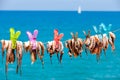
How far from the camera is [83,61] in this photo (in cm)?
5338

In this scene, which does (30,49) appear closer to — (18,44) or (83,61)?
(18,44)

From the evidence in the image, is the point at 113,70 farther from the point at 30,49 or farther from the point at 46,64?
the point at 30,49

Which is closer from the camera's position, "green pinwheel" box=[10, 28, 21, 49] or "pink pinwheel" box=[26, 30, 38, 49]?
"green pinwheel" box=[10, 28, 21, 49]

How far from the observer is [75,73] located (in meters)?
42.9

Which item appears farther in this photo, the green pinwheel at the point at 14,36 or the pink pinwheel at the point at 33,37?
the pink pinwheel at the point at 33,37

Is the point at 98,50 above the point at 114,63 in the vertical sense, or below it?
below

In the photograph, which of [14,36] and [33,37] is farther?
[33,37]

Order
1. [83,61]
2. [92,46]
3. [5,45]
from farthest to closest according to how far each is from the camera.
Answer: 1. [83,61]
2. [92,46]
3. [5,45]

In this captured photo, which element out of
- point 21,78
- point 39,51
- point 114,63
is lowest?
point 39,51

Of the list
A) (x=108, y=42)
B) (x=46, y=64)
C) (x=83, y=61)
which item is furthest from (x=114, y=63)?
(x=108, y=42)

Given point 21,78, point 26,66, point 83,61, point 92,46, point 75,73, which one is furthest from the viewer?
point 83,61

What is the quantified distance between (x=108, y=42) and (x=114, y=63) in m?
41.7

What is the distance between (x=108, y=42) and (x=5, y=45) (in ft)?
8.05

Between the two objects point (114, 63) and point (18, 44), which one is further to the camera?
point (114, 63)
